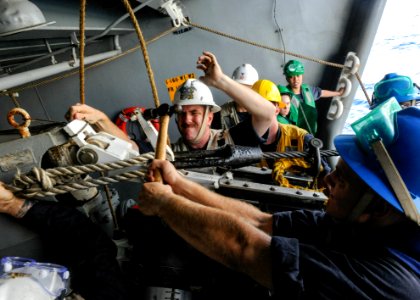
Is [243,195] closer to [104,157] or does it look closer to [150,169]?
[150,169]

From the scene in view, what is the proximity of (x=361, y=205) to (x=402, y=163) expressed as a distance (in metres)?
0.19

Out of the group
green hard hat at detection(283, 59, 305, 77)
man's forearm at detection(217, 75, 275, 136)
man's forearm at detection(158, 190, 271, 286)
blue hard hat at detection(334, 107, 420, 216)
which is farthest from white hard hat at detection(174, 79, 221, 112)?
green hard hat at detection(283, 59, 305, 77)

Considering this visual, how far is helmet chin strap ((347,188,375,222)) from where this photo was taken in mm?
937

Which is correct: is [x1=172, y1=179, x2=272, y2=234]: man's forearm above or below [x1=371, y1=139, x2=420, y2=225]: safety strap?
below

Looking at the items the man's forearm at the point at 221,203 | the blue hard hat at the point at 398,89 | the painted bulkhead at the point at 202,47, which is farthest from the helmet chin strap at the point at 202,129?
the blue hard hat at the point at 398,89

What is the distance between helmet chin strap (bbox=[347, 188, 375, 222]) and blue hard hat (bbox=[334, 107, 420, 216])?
58 mm

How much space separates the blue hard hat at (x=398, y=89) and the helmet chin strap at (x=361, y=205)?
8.12ft

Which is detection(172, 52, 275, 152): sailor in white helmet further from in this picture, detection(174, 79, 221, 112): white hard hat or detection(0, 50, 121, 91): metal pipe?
detection(0, 50, 121, 91): metal pipe

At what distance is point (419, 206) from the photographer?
0.86 meters

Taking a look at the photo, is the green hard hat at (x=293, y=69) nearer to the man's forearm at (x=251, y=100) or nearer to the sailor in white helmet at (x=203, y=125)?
the sailor in white helmet at (x=203, y=125)

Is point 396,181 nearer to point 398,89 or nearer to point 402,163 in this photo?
point 402,163

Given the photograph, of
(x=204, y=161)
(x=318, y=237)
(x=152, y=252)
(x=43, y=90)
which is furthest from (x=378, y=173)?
(x=43, y=90)

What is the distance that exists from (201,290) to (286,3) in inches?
182

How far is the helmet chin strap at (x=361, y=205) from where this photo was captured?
94 cm
